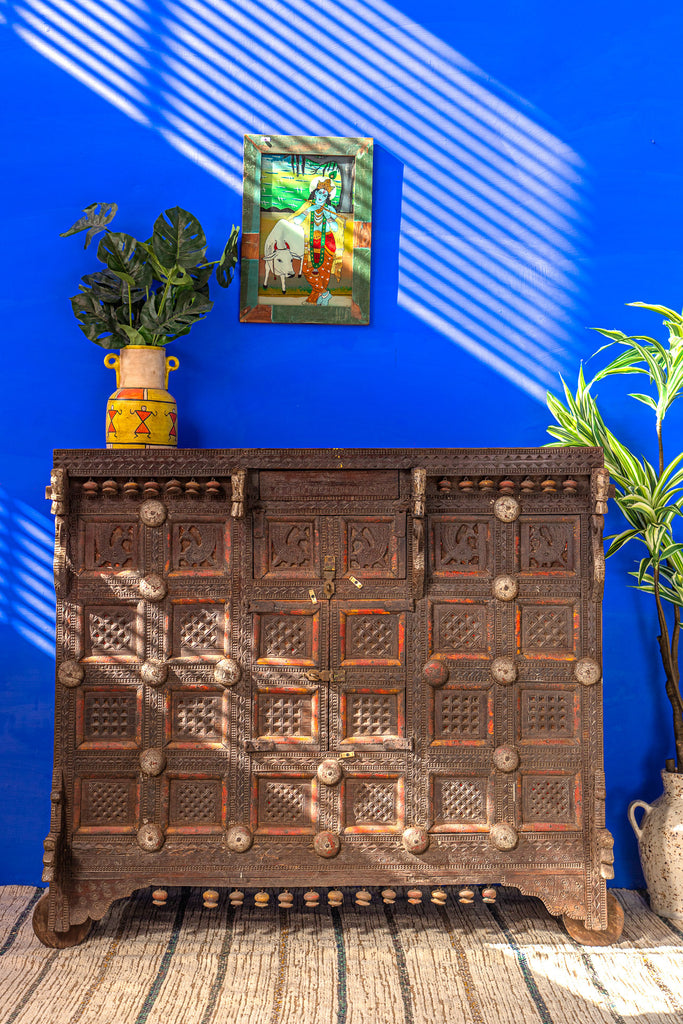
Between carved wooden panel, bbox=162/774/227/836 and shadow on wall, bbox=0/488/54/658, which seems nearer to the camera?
carved wooden panel, bbox=162/774/227/836

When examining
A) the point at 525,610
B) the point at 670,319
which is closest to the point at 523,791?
the point at 525,610

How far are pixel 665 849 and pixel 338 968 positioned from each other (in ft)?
3.98

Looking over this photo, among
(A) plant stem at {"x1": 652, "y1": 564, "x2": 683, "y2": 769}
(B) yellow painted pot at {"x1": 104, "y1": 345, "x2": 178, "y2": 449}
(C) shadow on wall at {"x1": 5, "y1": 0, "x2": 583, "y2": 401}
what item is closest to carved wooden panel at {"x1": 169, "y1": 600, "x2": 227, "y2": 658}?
(B) yellow painted pot at {"x1": 104, "y1": 345, "x2": 178, "y2": 449}

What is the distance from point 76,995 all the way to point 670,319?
2.90 meters

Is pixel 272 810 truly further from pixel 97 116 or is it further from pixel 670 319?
pixel 97 116

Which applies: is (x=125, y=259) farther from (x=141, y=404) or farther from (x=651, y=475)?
(x=651, y=475)

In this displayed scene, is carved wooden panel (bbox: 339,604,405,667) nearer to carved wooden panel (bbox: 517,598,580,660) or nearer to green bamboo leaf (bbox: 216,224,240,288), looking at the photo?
carved wooden panel (bbox: 517,598,580,660)

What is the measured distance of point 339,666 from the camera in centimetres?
258

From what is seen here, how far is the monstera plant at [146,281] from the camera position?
2764mm

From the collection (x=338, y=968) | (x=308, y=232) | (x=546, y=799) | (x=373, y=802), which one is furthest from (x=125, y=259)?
(x=338, y=968)

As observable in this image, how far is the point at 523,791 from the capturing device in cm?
258

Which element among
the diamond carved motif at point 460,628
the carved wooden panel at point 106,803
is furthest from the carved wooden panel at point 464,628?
the carved wooden panel at point 106,803

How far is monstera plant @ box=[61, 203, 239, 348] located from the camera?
109 inches

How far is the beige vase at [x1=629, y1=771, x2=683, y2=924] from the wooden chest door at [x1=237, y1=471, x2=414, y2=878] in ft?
3.17
